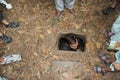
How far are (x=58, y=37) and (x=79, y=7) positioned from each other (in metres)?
0.91

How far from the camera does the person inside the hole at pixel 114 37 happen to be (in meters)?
4.49

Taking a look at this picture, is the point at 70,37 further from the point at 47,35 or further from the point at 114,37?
the point at 114,37

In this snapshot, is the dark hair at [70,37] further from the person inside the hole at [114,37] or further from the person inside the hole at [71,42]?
the person inside the hole at [114,37]

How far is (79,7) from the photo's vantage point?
5.30 metres

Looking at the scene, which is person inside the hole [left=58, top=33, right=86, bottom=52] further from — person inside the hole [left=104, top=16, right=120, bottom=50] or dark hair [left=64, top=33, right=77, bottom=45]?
person inside the hole [left=104, top=16, right=120, bottom=50]

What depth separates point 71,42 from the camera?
4879 millimetres

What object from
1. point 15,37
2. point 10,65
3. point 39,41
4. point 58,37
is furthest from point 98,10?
point 10,65

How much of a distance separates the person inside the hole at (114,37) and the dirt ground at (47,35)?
120 millimetres

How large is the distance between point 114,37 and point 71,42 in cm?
86

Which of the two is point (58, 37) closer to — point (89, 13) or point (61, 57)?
point (61, 57)

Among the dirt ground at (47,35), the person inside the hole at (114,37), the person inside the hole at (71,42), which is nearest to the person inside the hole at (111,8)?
the dirt ground at (47,35)

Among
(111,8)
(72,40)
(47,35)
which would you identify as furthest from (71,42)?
(111,8)

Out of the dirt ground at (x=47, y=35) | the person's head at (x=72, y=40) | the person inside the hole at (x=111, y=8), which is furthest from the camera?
the person inside the hole at (x=111, y=8)

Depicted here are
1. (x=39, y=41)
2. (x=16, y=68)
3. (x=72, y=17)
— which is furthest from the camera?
(x=72, y=17)
